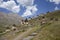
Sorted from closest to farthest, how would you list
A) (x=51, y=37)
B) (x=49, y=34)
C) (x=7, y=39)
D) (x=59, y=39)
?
(x=59, y=39) < (x=51, y=37) < (x=49, y=34) < (x=7, y=39)

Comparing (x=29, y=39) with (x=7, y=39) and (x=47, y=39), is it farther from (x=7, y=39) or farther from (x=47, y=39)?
(x=7, y=39)

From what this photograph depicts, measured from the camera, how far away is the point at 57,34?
39938 mm

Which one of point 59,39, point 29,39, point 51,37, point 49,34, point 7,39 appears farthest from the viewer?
point 7,39

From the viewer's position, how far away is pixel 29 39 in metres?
44.0

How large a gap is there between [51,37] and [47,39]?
143 cm

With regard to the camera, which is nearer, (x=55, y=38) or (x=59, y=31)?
(x=55, y=38)

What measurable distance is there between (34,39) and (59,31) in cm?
724

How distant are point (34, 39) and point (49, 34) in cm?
449

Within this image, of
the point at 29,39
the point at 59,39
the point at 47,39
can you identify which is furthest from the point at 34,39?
the point at 59,39

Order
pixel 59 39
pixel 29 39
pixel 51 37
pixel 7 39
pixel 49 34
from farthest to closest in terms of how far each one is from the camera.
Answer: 1. pixel 7 39
2. pixel 29 39
3. pixel 49 34
4. pixel 51 37
5. pixel 59 39

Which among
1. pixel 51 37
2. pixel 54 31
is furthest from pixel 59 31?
pixel 51 37

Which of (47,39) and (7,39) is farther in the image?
(7,39)

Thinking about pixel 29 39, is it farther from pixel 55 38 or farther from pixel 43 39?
pixel 55 38

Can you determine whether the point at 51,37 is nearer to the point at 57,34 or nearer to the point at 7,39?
the point at 57,34
